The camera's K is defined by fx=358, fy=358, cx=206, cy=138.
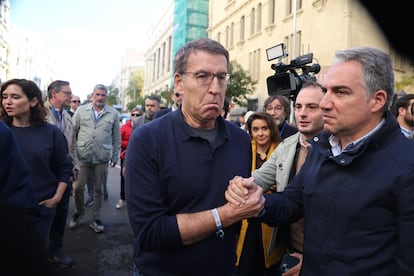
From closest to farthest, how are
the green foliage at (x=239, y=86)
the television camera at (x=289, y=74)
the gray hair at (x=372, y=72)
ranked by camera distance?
A: the gray hair at (x=372, y=72) < the television camera at (x=289, y=74) < the green foliage at (x=239, y=86)

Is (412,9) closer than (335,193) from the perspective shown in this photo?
Yes

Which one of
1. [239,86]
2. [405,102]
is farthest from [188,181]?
[239,86]

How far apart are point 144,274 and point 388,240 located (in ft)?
3.76

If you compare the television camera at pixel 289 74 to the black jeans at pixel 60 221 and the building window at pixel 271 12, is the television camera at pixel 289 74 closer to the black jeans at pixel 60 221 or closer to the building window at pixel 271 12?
the black jeans at pixel 60 221

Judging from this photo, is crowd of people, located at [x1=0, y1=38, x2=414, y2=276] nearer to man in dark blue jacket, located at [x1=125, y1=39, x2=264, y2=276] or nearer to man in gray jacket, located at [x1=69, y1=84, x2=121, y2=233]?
man in dark blue jacket, located at [x1=125, y1=39, x2=264, y2=276]

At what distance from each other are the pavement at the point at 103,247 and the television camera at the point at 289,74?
2.60 m

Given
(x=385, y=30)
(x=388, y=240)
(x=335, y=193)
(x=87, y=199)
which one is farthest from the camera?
(x=87, y=199)

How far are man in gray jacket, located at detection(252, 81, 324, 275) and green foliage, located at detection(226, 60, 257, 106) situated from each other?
23132 mm

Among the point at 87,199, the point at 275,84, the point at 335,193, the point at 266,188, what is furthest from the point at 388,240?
the point at 87,199

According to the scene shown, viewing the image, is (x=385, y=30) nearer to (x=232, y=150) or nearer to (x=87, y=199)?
(x=232, y=150)

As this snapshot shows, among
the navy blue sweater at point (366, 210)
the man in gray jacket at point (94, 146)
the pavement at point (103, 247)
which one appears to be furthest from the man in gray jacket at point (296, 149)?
the man in gray jacket at point (94, 146)

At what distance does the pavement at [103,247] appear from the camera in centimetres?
397

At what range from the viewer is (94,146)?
211 inches

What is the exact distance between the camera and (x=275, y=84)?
397cm
